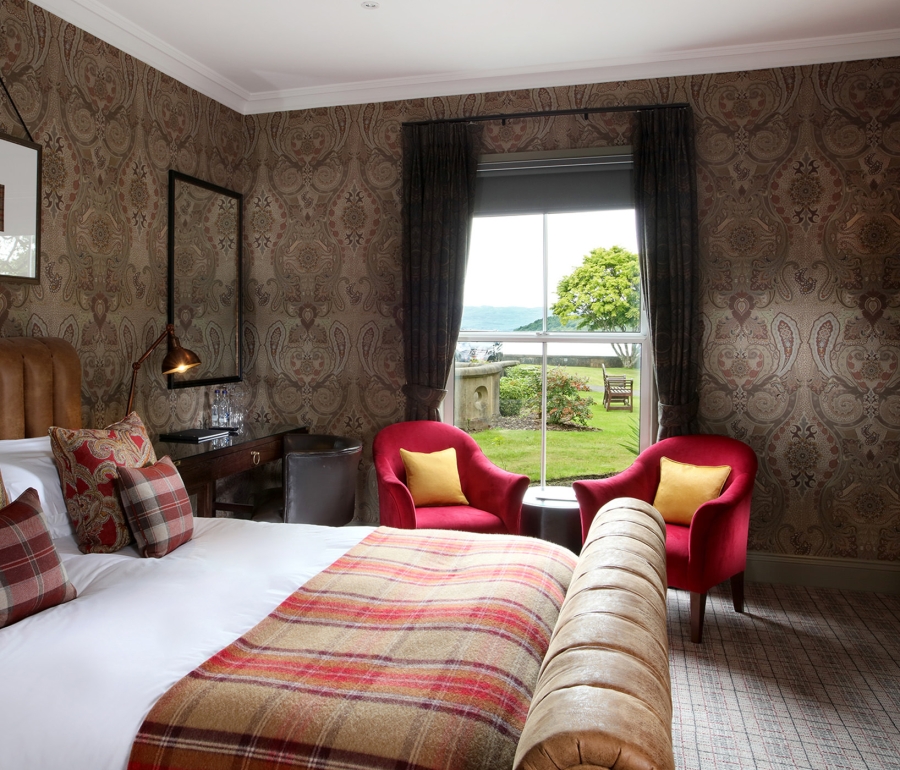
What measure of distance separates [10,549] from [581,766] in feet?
5.63

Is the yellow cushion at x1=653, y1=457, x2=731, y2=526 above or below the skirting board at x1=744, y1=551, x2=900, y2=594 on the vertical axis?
above

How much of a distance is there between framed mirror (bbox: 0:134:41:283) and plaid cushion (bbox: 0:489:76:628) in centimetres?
140

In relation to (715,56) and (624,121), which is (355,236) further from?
(715,56)

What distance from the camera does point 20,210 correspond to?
3049mm

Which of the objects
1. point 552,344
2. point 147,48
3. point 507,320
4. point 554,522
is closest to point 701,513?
point 554,522

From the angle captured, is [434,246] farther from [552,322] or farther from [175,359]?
[175,359]

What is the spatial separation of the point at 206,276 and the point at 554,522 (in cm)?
260

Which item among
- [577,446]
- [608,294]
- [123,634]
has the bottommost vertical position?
[123,634]

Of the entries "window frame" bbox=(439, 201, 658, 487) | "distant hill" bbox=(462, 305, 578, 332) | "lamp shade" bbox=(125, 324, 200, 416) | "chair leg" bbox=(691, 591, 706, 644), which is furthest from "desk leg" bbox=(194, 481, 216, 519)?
"chair leg" bbox=(691, 591, 706, 644)

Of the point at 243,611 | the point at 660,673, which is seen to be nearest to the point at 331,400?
the point at 243,611

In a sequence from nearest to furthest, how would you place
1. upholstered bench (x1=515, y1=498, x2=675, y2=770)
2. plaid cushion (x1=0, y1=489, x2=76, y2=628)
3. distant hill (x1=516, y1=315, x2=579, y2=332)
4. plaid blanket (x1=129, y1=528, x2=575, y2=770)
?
upholstered bench (x1=515, y1=498, x2=675, y2=770)
plaid blanket (x1=129, y1=528, x2=575, y2=770)
plaid cushion (x1=0, y1=489, x2=76, y2=628)
distant hill (x1=516, y1=315, x2=579, y2=332)

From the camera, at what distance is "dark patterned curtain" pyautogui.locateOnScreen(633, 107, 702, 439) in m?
4.04

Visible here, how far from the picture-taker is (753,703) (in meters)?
2.78

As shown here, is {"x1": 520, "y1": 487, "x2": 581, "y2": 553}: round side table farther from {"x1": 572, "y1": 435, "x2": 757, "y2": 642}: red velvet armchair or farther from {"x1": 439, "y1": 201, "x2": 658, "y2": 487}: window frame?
{"x1": 439, "y1": 201, "x2": 658, "y2": 487}: window frame
